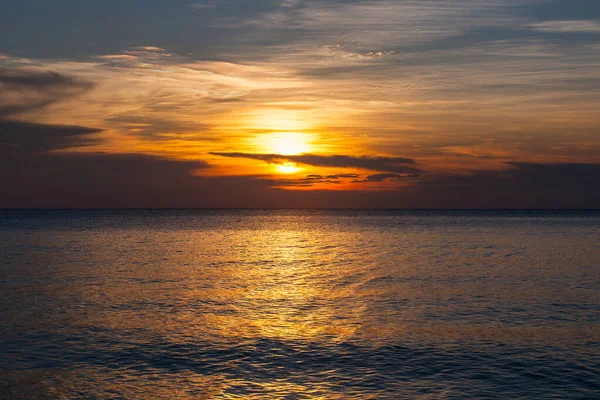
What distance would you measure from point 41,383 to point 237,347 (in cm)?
689

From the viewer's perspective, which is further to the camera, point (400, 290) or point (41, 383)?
point (400, 290)

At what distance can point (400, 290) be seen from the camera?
Result: 118 feet

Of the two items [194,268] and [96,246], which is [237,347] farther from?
[96,246]

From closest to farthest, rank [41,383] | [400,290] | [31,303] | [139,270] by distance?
1. [41,383]
2. [31,303]
3. [400,290]
4. [139,270]

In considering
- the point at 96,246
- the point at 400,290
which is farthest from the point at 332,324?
the point at 96,246

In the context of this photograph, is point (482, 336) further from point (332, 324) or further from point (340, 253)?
point (340, 253)

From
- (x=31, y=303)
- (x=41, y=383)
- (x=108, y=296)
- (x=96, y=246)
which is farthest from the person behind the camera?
(x=96, y=246)

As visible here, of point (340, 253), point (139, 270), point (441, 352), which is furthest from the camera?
point (340, 253)

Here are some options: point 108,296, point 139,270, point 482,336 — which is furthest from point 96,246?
point 482,336

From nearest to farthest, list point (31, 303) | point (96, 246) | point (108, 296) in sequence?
point (31, 303) → point (108, 296) → point (96, 246)

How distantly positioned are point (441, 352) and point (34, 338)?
15844 mm

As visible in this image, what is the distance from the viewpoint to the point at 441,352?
2086 centimetres

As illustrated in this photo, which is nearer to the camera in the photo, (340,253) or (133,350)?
(133,350)

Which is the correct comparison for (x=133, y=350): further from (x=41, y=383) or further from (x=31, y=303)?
(x=31, y=303)
